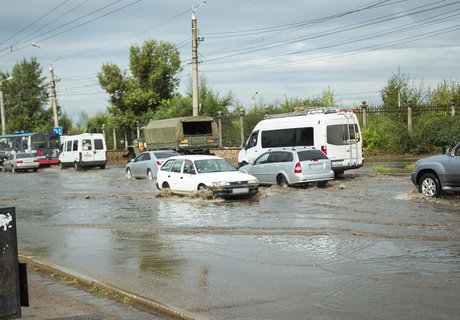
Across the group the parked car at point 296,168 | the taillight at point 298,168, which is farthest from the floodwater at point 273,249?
the taillight at point 298,168

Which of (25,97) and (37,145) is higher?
(25,97)

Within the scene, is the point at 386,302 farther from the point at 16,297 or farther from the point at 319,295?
the point at 16,297

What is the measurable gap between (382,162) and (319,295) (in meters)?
24.8

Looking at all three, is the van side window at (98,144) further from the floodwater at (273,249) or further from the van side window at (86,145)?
the floodwater at (273,249)

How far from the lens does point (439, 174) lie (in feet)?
53.8

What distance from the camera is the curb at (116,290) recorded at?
22.3 ft

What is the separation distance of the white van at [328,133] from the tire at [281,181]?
2696mm

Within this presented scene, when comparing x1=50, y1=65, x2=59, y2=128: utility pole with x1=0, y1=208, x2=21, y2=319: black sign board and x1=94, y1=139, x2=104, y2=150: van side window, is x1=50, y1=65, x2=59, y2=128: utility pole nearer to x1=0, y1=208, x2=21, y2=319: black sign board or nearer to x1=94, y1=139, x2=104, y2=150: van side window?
x1=94, y1=139, x2=104, y2=150: van side window

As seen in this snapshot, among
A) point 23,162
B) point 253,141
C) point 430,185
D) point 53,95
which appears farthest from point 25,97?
point 430,185

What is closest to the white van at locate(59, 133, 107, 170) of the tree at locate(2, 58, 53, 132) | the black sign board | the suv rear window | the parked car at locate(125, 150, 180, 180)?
the parked car at locate(125, 150, 180, 180)

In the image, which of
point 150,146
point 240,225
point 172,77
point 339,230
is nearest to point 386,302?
point 339,230

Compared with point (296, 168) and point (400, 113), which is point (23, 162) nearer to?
point (400, 113)

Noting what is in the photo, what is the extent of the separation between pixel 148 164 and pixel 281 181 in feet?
28.9

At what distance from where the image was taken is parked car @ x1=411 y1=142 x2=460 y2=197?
16.0m
